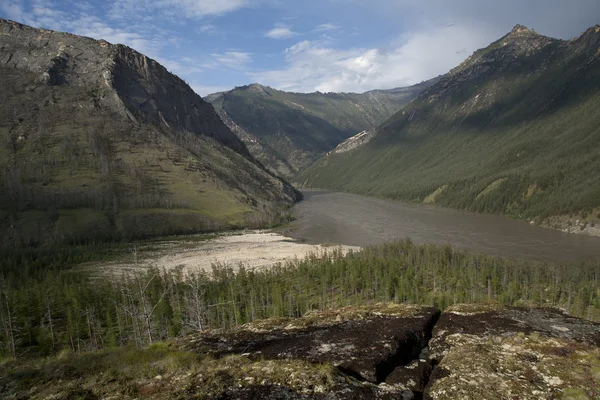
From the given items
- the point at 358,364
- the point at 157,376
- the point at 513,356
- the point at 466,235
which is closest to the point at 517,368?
the point at 513,356

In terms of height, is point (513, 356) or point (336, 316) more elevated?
point (513, 356)

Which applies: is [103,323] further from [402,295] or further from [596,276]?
[596,276]

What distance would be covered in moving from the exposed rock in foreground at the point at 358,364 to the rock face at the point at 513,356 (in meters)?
0.03

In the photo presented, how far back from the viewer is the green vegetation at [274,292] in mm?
60978

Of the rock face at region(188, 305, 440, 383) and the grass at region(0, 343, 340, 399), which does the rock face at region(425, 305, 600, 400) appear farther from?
the grass at region(0, 343, 340, 399)

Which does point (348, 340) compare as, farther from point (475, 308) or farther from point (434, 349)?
point (475, 308)

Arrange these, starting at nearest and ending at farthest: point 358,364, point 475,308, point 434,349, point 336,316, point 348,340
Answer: point 358,364 < point 434,349 < point 348,340 < point 475,308 < point 336,316

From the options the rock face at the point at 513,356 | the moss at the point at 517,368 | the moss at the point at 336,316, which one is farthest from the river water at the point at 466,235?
the moss at the point at 517,368

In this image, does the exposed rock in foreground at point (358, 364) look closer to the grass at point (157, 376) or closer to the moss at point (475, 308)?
the grass at point (157, 376)

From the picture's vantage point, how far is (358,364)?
1084 centimetres

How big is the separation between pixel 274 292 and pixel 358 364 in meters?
69.6

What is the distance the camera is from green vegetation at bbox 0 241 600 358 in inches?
2401

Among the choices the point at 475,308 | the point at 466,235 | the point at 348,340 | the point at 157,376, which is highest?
the point at 157,376

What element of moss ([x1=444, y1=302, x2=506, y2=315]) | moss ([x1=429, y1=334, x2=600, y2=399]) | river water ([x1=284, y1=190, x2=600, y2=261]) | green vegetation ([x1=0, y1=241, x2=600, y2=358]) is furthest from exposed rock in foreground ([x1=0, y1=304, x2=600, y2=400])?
river water ([x1=284, y1=190, x2=600, y2=261])
